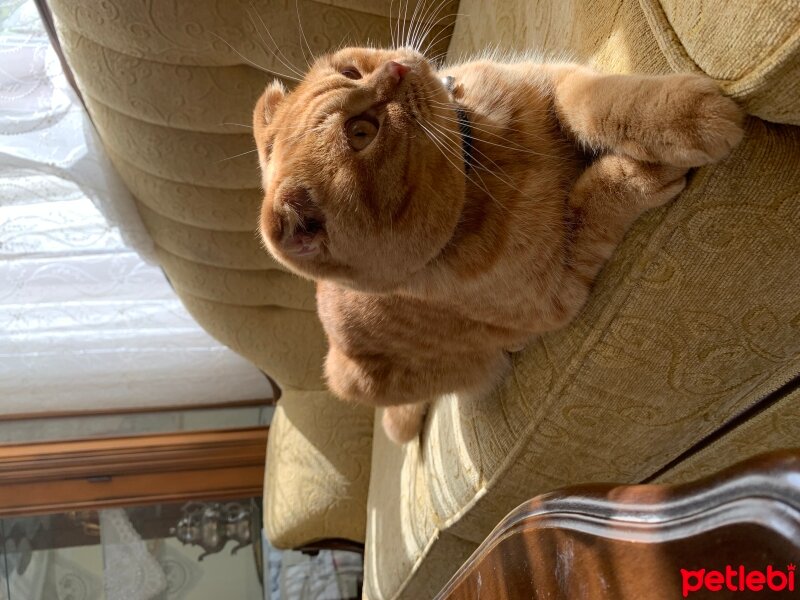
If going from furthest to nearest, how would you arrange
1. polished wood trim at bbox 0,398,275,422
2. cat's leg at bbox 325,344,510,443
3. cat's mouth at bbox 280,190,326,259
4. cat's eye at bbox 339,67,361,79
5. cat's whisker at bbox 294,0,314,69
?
polished wood trim at bbox 0,398,275,422
cat's whisker at bbox 294,0,314,69
cat's leg at bbox 325,344,510,443
cat's eye at bbox 339,67,361,79
cat's mouth at bbox 280,190,326,259

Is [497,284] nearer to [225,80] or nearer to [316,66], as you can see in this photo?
[316,66]

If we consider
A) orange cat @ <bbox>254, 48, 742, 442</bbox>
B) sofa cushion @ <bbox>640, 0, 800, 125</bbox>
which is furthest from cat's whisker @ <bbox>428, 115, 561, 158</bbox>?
sofa cushion @ <bbox>640, 0, 800, 125</bbox>

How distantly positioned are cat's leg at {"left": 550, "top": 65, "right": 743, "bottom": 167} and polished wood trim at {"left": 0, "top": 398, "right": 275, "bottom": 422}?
1.85m

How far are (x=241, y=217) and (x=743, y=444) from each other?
116 centimetres

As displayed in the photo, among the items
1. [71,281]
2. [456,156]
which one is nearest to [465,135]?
[456,156]

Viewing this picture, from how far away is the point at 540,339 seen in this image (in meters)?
0.87

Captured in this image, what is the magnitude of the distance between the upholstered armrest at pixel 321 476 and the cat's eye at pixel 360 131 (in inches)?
Result: 49.1

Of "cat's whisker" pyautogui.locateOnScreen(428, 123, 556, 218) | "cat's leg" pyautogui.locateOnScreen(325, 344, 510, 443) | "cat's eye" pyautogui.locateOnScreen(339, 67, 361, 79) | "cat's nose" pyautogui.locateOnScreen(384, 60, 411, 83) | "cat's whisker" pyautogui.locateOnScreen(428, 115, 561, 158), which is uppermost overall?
"cat's eye" pyautogui.locateOnScreen(339, 67, 361, 79)

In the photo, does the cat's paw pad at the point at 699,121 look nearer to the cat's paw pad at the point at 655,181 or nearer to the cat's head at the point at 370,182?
the cat's paw pad at the point at 655,181

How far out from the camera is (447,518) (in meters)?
1.16

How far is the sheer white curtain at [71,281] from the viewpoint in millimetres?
1364

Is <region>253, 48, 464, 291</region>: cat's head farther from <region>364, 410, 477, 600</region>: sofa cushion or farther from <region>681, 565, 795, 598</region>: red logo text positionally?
<region>364, 410, 477, 600</region>: sofa cushion

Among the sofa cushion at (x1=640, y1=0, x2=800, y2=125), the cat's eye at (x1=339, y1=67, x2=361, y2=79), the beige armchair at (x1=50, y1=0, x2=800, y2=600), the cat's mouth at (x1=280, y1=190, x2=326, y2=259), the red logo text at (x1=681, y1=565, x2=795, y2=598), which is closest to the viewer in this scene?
the red logo text at (x1=681, y1=565, x2=795, y2=598)

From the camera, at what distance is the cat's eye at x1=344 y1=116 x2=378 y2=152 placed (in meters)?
0.76
